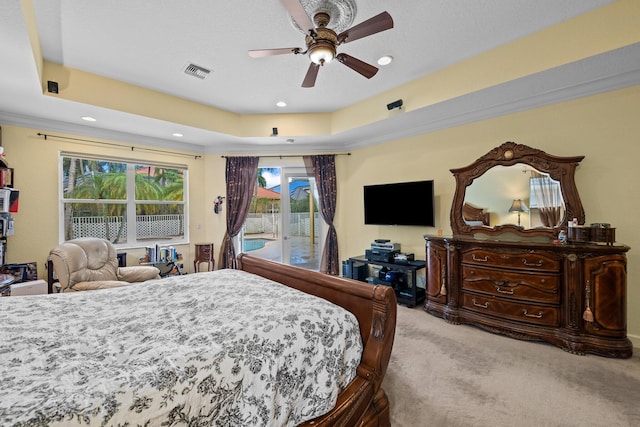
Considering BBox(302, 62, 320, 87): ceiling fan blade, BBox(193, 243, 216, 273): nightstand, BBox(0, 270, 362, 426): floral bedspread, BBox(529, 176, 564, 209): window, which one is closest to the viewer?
BBox(0, 270, 362, 426): floral bedspread

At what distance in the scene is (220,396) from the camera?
109 centimetres

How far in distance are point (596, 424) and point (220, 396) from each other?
2.30m

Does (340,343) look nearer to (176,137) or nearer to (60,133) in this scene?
(176,137)

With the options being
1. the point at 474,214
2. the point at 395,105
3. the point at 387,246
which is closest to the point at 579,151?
the point at 474,214

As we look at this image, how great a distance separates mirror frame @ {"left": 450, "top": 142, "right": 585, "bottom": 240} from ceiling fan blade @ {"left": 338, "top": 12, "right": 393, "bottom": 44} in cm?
231

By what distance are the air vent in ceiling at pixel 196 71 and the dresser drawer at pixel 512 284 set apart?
3776 millimetres

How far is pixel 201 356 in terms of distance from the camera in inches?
43.8

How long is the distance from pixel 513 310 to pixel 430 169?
6.86ft

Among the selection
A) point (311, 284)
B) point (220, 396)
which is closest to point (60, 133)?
point (311, 284)

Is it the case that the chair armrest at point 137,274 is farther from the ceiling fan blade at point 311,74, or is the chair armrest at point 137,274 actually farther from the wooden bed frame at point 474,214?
Answer: the wooden bed frame at point 474,214

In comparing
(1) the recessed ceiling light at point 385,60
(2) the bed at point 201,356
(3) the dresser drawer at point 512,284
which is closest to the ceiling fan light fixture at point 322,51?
(1) the recessed ceiling light at point 385,60

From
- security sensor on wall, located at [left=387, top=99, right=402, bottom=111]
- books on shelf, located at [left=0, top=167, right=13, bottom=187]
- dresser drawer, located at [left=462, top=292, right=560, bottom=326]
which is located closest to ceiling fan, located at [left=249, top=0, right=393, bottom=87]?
security sensor on wall, located at [left=387, top=99, right=402, bottom=111]

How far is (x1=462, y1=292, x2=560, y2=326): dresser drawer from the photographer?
2.74m

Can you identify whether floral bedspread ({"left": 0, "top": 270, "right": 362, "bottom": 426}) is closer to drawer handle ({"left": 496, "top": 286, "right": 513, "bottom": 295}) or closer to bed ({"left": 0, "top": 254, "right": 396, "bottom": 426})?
bed ({"left": 0, "top": 254, "right": 396, "bottom": 426})
